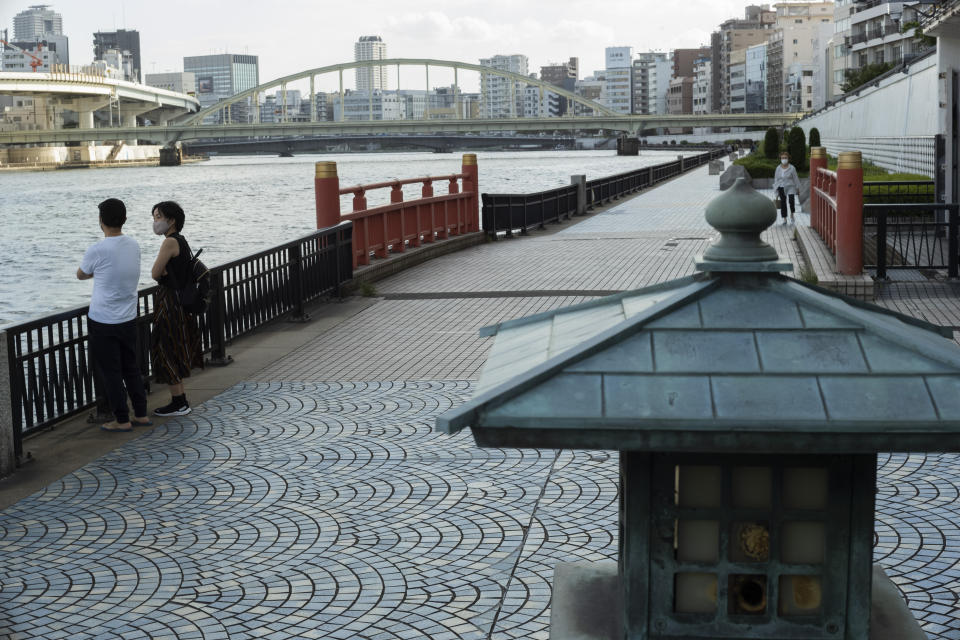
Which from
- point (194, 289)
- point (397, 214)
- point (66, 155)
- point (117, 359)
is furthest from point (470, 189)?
point (66, 155)

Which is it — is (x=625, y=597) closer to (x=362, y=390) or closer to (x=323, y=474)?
(x=323, y=474)

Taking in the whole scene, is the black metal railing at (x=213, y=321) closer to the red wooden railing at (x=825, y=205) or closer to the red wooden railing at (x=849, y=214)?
the red wooden railing at (x=849, y=214)

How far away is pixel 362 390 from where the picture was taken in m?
8.90

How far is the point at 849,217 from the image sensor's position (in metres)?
12.7

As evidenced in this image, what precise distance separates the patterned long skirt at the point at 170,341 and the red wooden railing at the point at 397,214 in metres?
6.46

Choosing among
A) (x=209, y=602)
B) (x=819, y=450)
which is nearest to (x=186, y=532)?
(x=209, y=602)

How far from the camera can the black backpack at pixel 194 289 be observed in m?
8.16

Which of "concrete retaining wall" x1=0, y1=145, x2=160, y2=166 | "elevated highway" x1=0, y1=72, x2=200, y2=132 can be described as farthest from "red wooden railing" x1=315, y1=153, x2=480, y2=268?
"concrete retaining wall" x1=0, y1=145, x2=160, y2=166

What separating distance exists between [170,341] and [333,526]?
9.93ft

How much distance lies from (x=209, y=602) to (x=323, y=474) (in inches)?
76.2

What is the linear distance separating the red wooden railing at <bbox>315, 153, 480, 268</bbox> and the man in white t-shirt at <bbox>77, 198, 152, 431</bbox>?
693 centimetres

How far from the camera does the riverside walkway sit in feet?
14.9

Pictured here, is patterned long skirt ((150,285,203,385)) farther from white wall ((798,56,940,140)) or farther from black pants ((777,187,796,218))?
white wall ((798,56,940,140))

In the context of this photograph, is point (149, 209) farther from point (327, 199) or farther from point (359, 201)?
point (327, 199)
